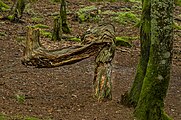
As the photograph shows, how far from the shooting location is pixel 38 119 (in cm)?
678

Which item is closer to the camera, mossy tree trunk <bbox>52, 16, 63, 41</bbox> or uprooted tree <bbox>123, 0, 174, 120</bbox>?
uprooted tree <bbox>123, 0, 174, 120</bbox>

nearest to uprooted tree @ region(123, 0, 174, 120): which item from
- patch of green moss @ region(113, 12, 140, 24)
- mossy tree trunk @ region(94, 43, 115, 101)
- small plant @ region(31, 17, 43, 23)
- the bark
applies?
mossy tree trunk @ region(94, 43, 115, 101)

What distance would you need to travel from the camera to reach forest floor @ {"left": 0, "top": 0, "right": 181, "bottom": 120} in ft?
25.6

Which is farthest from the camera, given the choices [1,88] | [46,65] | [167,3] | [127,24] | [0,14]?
[127,24]

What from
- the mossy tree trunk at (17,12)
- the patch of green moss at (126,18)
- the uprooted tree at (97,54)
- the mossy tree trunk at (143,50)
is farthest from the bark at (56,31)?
the mossy tree trunk at (143,50)

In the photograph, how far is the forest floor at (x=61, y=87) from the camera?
25.6 ft

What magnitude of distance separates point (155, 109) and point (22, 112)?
2.49 m

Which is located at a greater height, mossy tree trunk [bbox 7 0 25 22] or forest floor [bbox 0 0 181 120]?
mossy tree trunk [bbox 7 0 25 22]

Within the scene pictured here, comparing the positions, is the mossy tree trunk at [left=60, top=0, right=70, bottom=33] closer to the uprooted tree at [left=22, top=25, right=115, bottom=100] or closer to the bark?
the bark

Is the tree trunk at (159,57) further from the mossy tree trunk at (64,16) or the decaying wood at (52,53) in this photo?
the mossy tree trunk at (64,16)

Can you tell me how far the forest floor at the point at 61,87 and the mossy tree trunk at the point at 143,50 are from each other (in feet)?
1.03

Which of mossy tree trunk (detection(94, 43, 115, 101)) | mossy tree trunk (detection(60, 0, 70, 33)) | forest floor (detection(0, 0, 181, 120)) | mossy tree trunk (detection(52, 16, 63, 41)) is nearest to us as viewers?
forest floor (detection(0, 0, 181, 120))

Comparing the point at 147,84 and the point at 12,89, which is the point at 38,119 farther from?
the point at 12,89

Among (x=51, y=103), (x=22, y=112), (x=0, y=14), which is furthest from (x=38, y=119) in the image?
(x=0, y=14)
